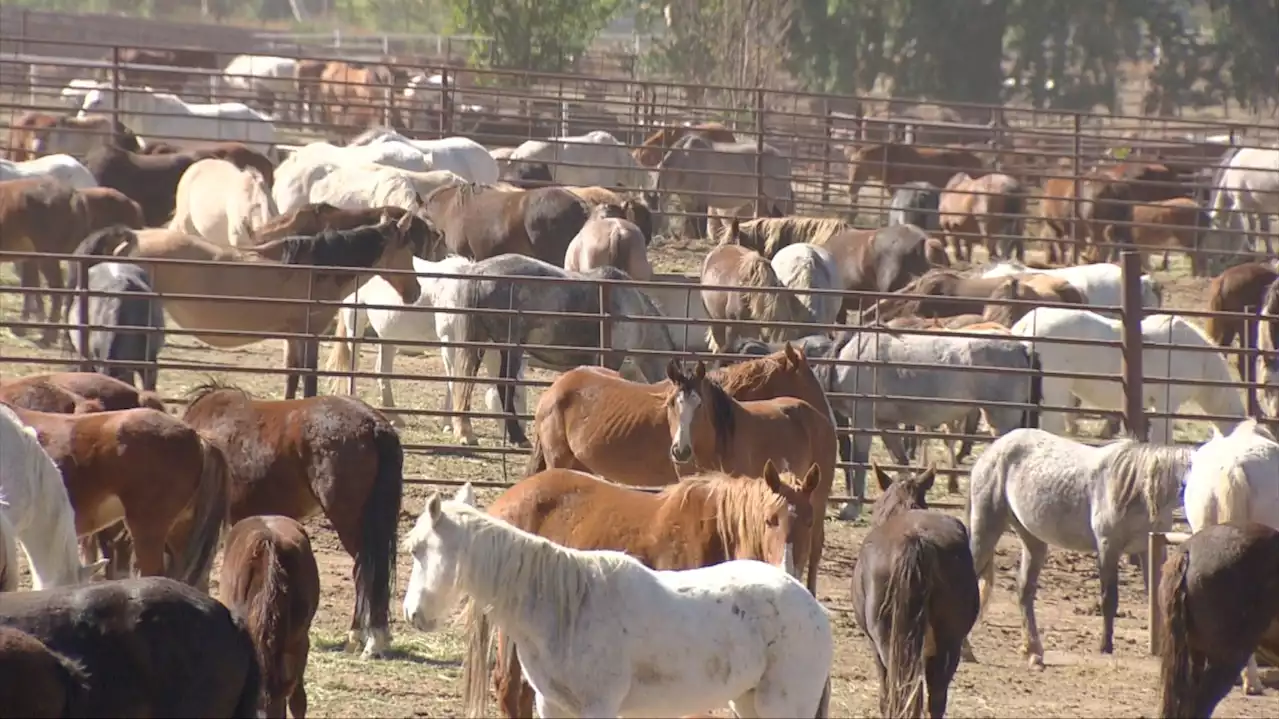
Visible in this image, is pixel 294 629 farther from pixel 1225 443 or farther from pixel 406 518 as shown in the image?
pixel 1225 443

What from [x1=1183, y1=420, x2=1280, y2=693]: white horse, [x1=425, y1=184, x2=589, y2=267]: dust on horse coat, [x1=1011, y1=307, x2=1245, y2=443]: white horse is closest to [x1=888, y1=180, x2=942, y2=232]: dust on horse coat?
[x1=425, y1=184, x2=589, y2=267]: dust on horse coat

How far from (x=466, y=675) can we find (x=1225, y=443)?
4.04 metres

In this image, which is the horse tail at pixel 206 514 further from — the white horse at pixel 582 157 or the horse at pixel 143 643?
the white horse at pixel 582 157

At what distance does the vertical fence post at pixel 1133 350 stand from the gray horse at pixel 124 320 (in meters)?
5.86

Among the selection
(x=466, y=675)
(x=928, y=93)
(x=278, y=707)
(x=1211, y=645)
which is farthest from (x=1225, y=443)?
(x=928, y=93)

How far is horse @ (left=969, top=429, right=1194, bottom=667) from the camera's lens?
28.1 feet

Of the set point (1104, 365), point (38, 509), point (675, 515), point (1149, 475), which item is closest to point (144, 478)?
point (38, 509)

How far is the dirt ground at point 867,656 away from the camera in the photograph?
687cm

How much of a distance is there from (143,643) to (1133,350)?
23.6ft

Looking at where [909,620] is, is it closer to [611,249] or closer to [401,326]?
[401,326]

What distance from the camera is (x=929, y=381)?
11.5 metres

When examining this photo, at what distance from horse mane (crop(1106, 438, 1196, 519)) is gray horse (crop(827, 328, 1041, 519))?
2.60 m

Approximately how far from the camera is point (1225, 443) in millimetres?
8250

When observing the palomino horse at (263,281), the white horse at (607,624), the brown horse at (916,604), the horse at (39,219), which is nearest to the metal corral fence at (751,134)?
the palomino horse at (263,281)
